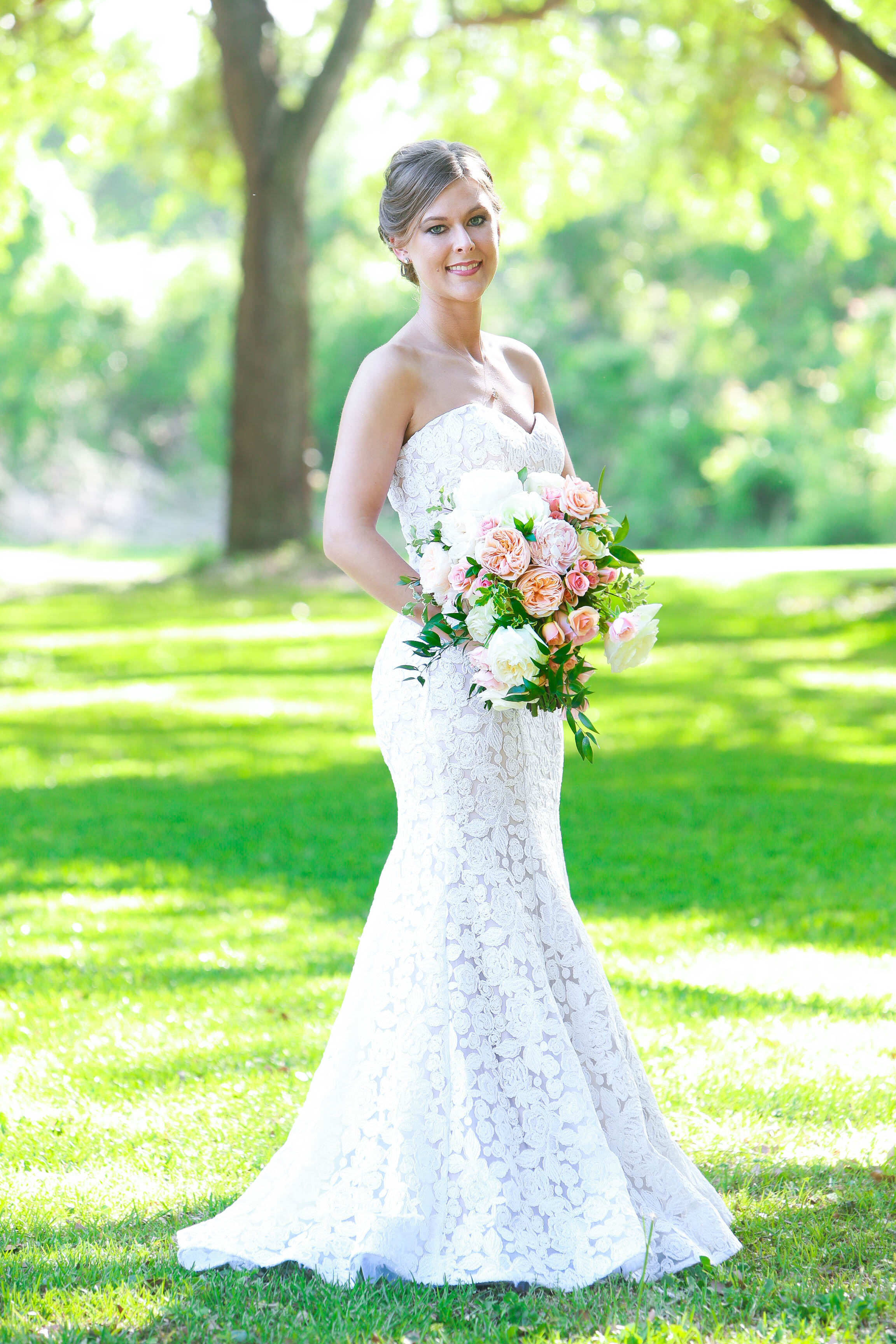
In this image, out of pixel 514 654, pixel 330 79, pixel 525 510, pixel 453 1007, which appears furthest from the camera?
pixel 330 79

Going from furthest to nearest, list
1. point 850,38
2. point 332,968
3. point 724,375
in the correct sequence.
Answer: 1. point 724,375
2. point 850,38
3. point 332,968

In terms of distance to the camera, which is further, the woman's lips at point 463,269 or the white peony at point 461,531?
the woman's lips at point 463,269

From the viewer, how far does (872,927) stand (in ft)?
21.6

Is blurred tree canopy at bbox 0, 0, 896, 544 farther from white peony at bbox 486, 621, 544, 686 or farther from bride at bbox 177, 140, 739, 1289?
white peony at bbox 486, 621, 544, 686

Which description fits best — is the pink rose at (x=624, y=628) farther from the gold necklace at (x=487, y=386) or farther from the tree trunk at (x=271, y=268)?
the tree trunk at (x=271, y=268)

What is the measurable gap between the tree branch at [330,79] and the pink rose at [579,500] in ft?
56.0

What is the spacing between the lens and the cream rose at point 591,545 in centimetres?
342

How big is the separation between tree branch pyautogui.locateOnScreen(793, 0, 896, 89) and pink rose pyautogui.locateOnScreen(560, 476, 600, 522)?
13.2 m

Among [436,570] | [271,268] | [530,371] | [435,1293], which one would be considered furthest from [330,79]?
[435,1293]

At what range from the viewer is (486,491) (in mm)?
3404

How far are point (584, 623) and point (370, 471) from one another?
66 cm

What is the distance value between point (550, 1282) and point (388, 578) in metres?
1.63

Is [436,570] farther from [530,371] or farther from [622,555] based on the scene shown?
[530,371]

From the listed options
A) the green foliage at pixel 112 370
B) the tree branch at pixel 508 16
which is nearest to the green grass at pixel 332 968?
the tree branch at pixel 508 16
